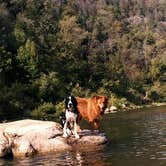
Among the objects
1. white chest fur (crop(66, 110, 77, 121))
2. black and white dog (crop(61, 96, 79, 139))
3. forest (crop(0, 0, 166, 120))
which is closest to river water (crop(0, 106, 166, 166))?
black and white dog (crop(61, 96, 79, 139))

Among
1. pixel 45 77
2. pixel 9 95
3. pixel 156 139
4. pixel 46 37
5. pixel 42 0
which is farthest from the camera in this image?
pixel 42 0

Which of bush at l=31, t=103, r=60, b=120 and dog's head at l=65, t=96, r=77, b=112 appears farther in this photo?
bush at l=31, t=103, r=60, b=120

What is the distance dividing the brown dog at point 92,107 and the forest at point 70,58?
39826 mm

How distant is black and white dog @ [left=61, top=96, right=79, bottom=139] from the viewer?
25.4 m

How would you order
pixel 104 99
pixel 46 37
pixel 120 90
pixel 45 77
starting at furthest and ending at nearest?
pixel 46 37 → pixel 120 90 → pixel 45 77 → pixel 104 99

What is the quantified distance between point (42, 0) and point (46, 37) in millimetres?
36362

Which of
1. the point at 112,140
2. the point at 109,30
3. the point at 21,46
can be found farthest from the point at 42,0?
the point at 112,140

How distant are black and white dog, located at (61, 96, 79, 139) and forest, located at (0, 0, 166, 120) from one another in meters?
39.9

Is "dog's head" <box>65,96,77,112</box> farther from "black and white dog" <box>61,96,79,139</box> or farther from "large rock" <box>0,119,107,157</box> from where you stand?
"large rock" <box>0,119,107,157</box>

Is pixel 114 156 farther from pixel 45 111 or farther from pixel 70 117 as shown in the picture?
pixel 45 111

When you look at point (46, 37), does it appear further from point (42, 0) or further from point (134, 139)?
point (134, 139)

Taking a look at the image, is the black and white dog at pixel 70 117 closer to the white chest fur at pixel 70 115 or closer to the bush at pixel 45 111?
the white chest fur at pixel 70 115

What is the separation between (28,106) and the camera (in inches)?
2938

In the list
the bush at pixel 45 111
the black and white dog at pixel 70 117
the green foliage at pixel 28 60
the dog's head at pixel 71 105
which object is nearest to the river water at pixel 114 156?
the black and white dog at pixel 70 117
